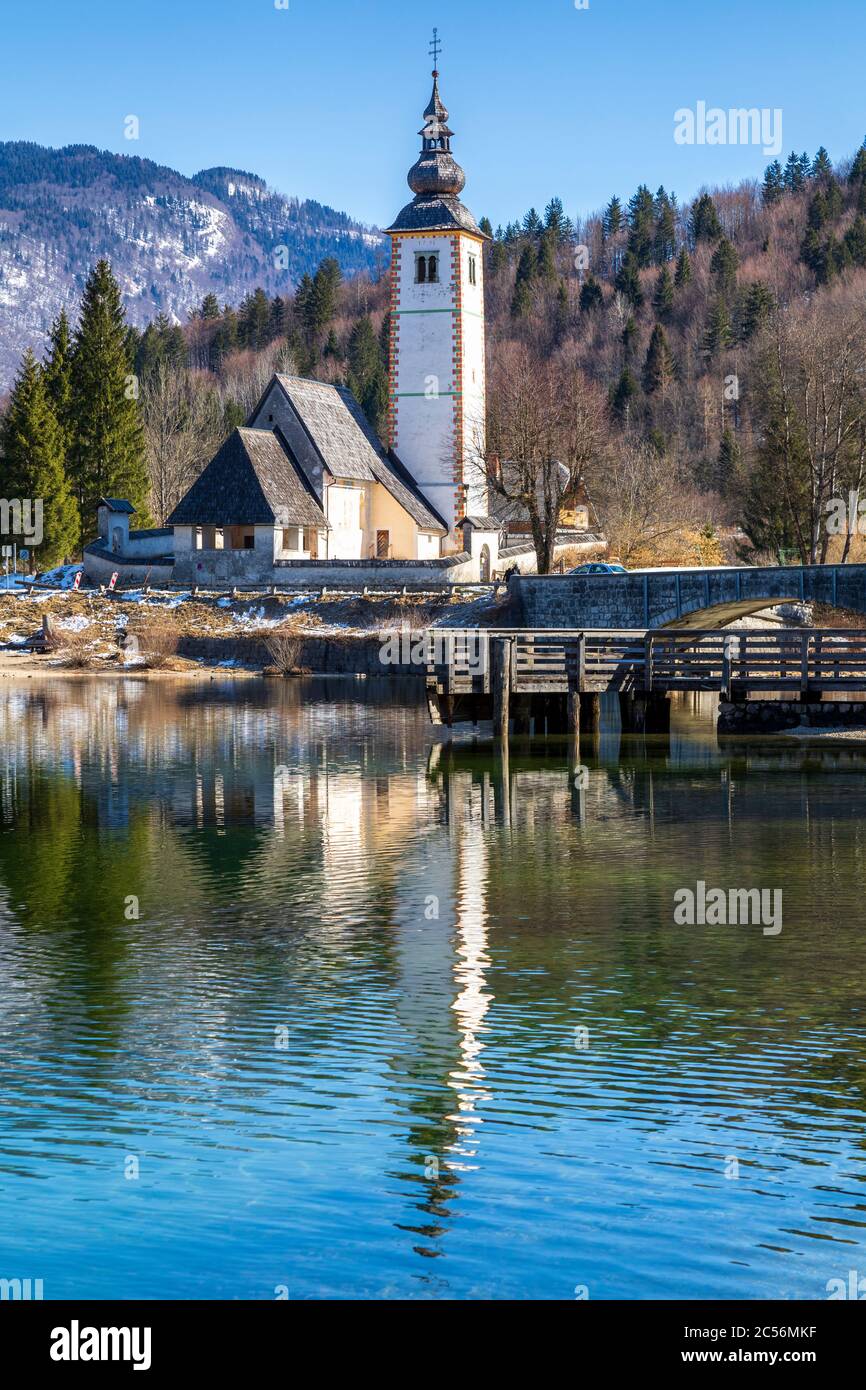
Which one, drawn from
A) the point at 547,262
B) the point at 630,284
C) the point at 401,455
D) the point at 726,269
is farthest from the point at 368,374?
the point at 401,455

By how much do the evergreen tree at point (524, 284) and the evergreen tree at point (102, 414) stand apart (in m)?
72.3

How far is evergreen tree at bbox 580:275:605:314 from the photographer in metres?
161

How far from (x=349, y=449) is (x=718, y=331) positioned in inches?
2886

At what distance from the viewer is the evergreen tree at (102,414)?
90.5m

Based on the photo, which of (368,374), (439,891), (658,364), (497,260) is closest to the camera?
(439,891)

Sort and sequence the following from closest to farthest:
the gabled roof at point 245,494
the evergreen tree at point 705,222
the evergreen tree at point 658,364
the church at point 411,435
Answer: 1. the gabled roof at point 245,494
2. the church at point 411,435
3. the evergreen tree at point 658,364
4. the evergreen tree at point 705,222

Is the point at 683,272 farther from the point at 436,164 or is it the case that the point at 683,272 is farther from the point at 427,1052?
the point at 427,1052

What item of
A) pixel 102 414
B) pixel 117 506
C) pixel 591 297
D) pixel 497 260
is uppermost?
pixel 497 260

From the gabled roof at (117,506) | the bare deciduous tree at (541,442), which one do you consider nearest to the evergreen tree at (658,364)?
the bare deciduous tree at (541,442)

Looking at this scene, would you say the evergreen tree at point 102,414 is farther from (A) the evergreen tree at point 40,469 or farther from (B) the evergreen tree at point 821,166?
(B) the evergreen tree at point 821,166

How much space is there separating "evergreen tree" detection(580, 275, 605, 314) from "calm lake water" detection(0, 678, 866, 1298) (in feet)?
450

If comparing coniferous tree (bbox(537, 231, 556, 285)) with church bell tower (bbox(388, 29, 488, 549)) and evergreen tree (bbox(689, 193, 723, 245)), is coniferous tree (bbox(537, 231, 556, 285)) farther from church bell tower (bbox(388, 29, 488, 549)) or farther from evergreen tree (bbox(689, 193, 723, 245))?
church bell tower (bbox(388, 29, 488, 549))

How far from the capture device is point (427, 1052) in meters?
14.6

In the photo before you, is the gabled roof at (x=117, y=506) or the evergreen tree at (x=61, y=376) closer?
the gabled roof at (x=117, y=506)
